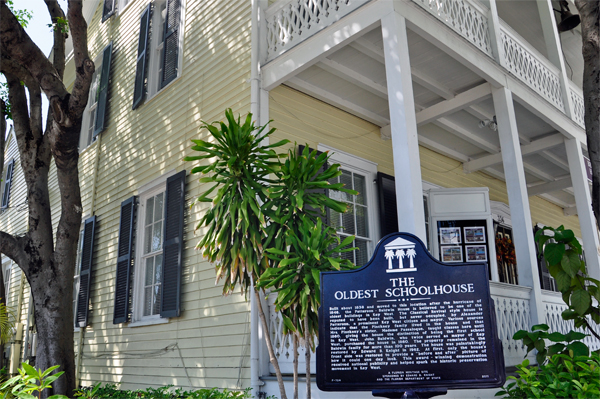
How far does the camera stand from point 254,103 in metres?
6.57

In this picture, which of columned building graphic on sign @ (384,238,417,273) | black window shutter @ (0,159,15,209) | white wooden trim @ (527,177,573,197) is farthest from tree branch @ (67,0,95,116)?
black window shutter @ (0,159,15,209)

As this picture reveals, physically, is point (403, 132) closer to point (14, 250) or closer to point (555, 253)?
point (555, 253)

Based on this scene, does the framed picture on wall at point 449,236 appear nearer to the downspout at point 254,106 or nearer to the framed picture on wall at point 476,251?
the framed picture on wall at point 476,251

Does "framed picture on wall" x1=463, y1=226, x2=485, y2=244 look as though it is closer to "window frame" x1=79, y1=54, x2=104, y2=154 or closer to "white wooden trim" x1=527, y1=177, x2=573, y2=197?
"white wooden trim" x1=527, y1=177, x2=573, y2=197

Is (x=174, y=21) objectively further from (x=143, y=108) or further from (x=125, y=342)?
(x=125, y=342)

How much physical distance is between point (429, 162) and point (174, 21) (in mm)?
5248

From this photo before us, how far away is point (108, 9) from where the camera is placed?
38.3 ft

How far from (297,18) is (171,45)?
3.40 metres

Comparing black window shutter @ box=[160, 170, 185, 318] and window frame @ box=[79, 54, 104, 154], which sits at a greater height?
window frame @ box=[79, 54, 104, 154]

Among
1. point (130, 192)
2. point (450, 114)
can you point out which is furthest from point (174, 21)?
point (450, 114)

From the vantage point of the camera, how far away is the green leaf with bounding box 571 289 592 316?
508 centimetres

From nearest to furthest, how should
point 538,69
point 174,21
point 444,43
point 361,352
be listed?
point 361,352 < point 444,43 < point 538,69 < point 174,21

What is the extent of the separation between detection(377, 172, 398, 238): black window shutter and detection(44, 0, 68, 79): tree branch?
17.6 ft

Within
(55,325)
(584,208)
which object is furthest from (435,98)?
(55,325)
